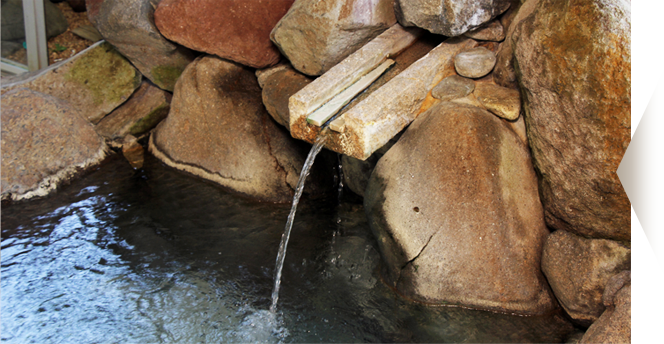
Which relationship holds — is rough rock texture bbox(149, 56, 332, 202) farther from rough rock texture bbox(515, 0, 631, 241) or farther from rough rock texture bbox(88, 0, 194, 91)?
rough rock texture bbox(515, 0, 631, 241)

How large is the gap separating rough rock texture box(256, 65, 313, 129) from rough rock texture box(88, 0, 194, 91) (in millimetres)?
1220

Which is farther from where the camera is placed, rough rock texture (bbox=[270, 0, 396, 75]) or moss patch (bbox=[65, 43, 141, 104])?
moss patch (bbox=[65, 43, 141, 104])

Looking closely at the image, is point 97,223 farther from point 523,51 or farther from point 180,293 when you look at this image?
point 523,51

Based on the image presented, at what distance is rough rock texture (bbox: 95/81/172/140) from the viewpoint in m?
5.35

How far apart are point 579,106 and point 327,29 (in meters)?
1.89

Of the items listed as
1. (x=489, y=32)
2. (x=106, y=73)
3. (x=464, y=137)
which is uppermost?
(x=489, y=32)

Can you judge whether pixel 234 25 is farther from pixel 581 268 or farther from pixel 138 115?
pixel 581 268

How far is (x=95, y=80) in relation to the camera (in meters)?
5.47

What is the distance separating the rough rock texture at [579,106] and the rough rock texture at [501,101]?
108 millimetres

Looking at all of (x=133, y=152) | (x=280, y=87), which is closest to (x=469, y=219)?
(x=280, y=87)

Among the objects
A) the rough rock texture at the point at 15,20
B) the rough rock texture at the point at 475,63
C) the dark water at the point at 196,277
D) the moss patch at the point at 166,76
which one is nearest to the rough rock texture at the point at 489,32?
the rough rock texture at the point at 475,63

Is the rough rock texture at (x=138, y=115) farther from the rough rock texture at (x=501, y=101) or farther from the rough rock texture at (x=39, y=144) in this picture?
the rough rock texture at (x=501, y=101)

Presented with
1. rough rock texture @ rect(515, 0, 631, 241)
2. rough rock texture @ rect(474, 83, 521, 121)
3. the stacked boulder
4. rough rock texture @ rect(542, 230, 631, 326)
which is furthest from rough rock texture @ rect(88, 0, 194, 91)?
rough rock texture @ rect(542, 230, 631, 326)

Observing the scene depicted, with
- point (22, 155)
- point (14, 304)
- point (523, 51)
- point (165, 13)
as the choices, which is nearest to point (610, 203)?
point (523, 51)
